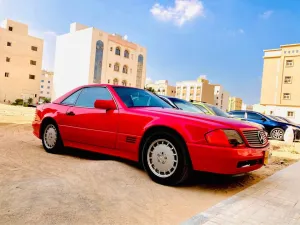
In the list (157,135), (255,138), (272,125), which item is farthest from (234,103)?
(157,135)

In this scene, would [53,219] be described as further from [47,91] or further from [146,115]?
[47,91]

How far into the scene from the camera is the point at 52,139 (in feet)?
18.9

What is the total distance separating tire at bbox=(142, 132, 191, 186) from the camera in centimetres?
380

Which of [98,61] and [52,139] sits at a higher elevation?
[98,61]

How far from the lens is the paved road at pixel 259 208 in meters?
2.85

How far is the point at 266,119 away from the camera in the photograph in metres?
14.3

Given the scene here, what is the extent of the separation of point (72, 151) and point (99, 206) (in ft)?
11.2

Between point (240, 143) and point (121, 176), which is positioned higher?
point (240, 143)

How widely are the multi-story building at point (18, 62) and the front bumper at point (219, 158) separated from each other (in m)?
53.9

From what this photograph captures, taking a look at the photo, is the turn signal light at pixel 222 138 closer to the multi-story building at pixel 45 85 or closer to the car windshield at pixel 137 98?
the car windshield at pixel 137 98

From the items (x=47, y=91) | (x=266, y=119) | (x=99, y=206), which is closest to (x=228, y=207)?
(x=99, y=206)

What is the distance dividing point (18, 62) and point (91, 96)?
174ft

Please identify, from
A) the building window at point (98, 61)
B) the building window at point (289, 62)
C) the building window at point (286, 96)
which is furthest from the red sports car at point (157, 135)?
the building window at point (98, 61)

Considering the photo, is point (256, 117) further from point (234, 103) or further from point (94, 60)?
point (234, 103)
